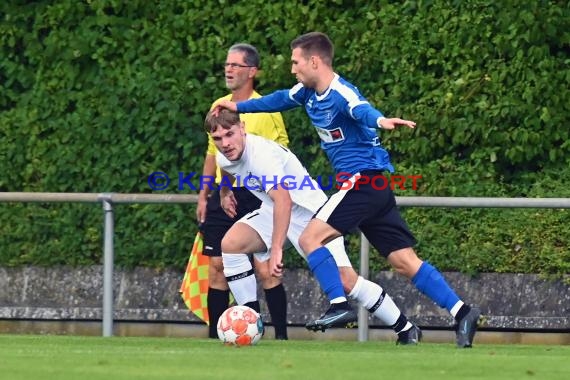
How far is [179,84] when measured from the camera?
13.5 meters

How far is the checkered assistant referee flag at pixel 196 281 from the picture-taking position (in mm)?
12680

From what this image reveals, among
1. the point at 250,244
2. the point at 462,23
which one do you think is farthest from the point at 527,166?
the point at 250,244

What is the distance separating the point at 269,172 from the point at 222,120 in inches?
17.2

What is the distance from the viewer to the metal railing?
11.9 m

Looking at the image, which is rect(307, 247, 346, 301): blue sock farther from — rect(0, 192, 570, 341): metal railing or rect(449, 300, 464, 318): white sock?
rect(0, 192, 570, 341): metal railing

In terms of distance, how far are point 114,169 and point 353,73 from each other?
216cm

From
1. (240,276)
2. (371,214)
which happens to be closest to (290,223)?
(240,276)

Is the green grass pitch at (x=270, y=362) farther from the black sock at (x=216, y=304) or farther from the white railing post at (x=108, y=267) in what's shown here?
the white railing post at (x=108, y=267)

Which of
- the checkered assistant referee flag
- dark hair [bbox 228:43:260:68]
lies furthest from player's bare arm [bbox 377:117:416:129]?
the checkered assistant referee flag

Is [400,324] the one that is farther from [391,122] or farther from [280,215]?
[391,122]

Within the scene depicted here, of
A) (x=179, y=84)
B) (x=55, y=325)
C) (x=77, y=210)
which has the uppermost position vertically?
(x=179, y=84)

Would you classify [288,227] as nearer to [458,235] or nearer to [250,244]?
[250,244]

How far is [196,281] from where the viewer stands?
1274 cm

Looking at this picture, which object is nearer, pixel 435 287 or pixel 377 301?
pixel 435 287
